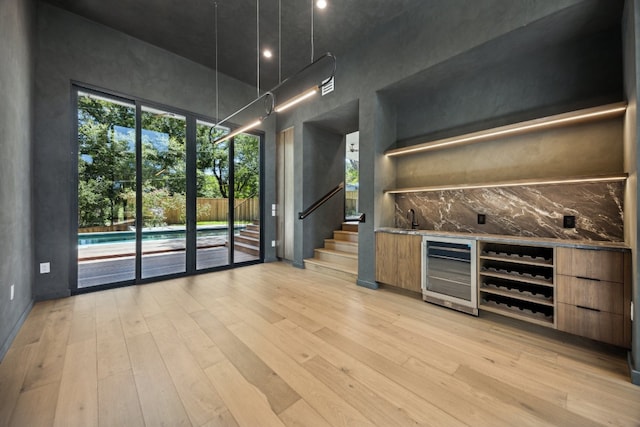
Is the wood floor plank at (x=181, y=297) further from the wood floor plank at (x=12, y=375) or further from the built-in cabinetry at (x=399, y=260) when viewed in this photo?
the built-in cabinetry at (x=399, y=260)

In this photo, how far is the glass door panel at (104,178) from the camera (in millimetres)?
3564

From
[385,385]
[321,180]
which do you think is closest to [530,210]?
[385,385]

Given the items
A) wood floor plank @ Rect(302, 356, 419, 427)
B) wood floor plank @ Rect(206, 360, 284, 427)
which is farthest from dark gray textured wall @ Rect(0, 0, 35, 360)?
wood floor plank @ Rect(302, 356, 419, 427)

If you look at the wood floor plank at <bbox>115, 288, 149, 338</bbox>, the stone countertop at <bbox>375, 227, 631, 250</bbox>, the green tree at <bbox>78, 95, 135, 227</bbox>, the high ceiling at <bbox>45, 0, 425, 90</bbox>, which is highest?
the high ceiling at <bbox>45, 0, 425, 90</bbox>

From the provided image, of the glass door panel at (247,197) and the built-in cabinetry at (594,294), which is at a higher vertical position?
the glass door panel at (247,197)

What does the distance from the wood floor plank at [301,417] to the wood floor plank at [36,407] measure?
4.24 feet

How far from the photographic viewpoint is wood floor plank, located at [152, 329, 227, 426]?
1.46m

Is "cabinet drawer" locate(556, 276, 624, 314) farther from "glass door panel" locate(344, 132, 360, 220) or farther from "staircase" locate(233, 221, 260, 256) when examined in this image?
"staircase" locate(233, 221, 260, 256)

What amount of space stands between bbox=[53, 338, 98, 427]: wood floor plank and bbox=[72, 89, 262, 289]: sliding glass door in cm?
203

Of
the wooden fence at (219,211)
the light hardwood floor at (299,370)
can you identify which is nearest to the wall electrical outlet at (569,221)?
the light hardwood floor at (299,370)

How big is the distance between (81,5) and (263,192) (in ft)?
12.1

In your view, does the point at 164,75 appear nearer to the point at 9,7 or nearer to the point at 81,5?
the point at 81,5

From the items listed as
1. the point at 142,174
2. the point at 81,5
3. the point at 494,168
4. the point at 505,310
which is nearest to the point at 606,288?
the point at 505,310

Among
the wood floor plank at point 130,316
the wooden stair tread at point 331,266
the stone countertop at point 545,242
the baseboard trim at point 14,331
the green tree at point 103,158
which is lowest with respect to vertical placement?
the wood floor plank at point 130,316
